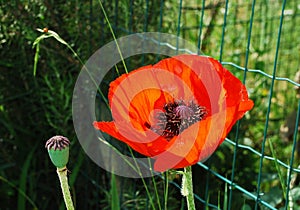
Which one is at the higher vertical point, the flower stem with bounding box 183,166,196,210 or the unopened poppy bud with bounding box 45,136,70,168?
the unopened poppy bud with bounding box 45,136,70,168

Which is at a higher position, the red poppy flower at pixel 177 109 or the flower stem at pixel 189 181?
the red poppy flower at pixel 177 109

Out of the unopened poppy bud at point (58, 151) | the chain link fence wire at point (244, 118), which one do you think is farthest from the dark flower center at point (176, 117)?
the chain link fence wire at point (244, 118)

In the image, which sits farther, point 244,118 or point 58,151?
point 244,118

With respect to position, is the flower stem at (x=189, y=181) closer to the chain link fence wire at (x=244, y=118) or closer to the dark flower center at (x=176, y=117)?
the dark flower center at (x=176, y=117)

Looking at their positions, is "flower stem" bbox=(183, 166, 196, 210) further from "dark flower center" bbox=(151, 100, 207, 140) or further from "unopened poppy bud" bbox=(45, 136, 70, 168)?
"unopened poppy bud" bbox=(45, 136, 70, 168)

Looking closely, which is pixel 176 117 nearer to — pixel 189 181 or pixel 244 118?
pixel 189 181

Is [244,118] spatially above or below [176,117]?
below

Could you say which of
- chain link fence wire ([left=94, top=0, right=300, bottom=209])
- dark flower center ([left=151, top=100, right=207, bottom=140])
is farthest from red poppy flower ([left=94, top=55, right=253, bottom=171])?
chain link fence wire ([left=94, top=0, right=300, bottom=209])

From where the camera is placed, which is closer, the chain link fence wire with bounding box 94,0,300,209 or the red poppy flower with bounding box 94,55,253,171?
the red poppy flower with bounding box 94,55,253,171

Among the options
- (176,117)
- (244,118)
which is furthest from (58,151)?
(244,118)
